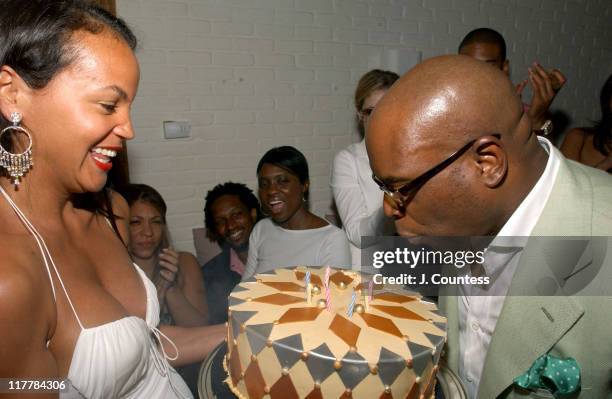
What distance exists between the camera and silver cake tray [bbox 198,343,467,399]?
126cm

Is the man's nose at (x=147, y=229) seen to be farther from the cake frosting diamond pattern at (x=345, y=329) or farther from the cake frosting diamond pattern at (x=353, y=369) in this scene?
the cake frosting diamond pattern at (x=353, y=369)

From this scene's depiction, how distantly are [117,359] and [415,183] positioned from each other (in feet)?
3.24

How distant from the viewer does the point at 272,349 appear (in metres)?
1.11

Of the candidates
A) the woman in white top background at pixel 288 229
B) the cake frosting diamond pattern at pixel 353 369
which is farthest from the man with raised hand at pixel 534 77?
the cake frosting diamond pattern at pixel 353 369

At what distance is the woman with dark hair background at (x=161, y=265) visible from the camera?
2.70 metres

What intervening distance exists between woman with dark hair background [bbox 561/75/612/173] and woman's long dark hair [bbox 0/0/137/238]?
3.35 meters

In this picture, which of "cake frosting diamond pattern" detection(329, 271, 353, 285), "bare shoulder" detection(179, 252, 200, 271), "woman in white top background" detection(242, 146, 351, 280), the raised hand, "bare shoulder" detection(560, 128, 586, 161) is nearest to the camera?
"cake frosting diamond pattern" detection(329, 271, 353, 285)

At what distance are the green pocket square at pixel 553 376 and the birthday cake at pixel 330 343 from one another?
25cm

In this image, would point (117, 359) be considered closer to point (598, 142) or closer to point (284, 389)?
point (284, 389)

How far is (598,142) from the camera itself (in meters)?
3.27

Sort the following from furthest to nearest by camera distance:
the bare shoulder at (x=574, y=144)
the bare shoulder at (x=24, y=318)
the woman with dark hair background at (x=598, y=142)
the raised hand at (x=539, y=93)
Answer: the bare shoulder at (x=574, y=144) → the woman with dark hair background at (x=598, y=142) → the raised hand at (x=539, y=93) → the bare shoulder at (x=24, y=318)

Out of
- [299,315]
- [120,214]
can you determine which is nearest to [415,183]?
[299,315]

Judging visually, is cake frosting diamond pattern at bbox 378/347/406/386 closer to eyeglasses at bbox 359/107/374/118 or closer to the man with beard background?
eyeglasses at bbox 359/107/374/118

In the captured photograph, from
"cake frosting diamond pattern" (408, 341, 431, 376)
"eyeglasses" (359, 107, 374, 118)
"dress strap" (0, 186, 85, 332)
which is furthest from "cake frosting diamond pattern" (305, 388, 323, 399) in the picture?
"eyeglasses" (359, 107, 374, 118)
